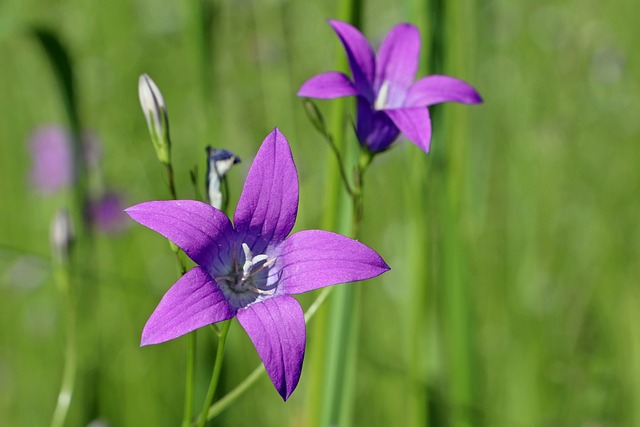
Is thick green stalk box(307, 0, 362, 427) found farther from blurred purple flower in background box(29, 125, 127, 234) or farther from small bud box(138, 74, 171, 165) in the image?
blurred purple flower in background box(29, 125, 127, 234)

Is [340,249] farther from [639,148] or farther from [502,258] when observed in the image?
[639,148]

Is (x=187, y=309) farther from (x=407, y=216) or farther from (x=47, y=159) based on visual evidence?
(x=47, y=159)

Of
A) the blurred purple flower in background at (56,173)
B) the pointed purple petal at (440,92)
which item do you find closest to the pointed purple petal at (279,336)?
the pointed purple petal at (440,92)

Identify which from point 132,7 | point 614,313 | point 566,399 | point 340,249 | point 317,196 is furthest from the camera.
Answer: point 132,7

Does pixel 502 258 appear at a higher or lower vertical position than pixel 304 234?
lower

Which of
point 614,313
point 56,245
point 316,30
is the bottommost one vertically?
point 614,313

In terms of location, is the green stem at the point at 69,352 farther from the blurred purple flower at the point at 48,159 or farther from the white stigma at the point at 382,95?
the blurred purple flower at the point at 48,159

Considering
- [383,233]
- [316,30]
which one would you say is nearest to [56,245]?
[383,233]

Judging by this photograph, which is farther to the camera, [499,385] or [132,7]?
[132,7]
